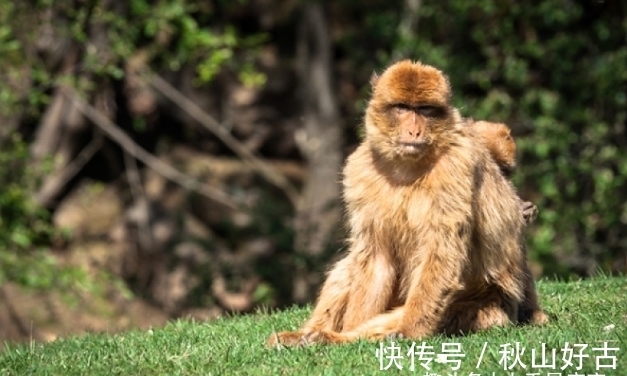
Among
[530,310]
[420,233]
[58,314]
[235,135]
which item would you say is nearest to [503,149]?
[530,310]

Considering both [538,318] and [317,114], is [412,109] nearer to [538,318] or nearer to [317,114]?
[538,318]

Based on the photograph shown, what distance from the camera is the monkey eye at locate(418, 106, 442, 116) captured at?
703 centimetres

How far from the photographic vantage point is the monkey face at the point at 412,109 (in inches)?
275

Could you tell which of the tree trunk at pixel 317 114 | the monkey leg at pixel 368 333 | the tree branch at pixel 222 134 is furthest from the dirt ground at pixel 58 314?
the monkey leg at pixel 368 333

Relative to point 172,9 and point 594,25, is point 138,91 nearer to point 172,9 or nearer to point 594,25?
point 172,9

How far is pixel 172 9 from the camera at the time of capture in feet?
46.5

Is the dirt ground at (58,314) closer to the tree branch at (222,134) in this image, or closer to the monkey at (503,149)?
the tree branch at (222,134)

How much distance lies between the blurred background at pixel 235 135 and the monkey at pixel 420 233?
6.71m

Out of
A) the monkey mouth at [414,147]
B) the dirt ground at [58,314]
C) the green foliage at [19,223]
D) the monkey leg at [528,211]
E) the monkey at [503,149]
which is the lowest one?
the dirt ground at [58,314]

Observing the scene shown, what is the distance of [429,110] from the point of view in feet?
23.0

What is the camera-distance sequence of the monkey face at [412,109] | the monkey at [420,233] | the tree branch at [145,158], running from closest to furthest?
the monkey at [420,233], the monkey face at [412,109], the tree branch at [145,158]

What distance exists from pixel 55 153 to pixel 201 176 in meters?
2.24

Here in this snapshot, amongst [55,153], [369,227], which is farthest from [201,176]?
[369,227]

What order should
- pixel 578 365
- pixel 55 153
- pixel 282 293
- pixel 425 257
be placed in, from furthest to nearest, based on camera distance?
pixel 55 153
pixel 282 293
pixel 425 257
pixel 578 365
